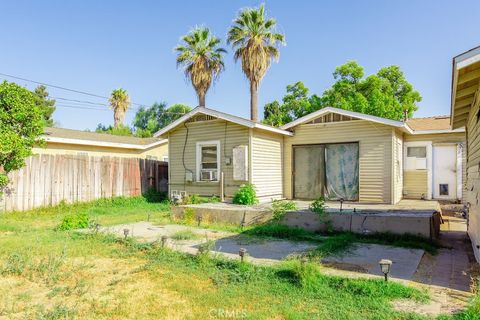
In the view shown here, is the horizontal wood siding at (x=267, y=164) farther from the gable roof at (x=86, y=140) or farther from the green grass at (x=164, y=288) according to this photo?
the gable roof at (x=86, y=140)

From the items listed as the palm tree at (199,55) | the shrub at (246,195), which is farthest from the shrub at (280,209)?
the palm tree at (199,55)

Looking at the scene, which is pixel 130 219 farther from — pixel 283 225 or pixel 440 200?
pixel 440 200

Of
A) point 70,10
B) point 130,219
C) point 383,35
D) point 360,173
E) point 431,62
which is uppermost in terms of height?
point 70,10

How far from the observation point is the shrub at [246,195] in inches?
412

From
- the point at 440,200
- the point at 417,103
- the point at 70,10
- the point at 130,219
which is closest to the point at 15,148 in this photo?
the point at 130,219

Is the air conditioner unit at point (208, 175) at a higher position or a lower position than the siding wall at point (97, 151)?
lower

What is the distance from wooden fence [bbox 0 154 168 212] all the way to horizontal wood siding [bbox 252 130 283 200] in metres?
5.96

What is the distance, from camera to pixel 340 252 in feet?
19.3

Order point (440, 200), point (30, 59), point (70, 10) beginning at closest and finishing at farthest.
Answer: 1. point (440, 200)
2. point (70, 10)
3. point (30, 59)

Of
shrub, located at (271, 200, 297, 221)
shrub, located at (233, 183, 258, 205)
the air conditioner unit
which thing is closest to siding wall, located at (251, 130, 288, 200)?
shrub, located at (233, 183, 258, 205)

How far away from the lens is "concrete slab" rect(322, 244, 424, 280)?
4.77 m

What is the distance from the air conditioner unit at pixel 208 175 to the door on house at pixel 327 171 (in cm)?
308

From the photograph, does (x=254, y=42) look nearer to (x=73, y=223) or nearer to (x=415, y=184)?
(x=415, y=184)

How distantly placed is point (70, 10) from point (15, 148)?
10015 mm
